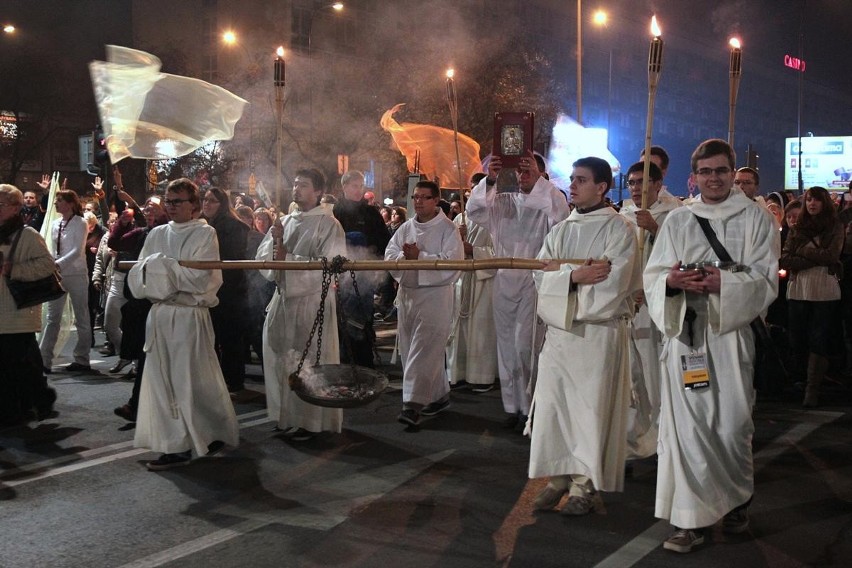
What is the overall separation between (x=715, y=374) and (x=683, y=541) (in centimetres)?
87

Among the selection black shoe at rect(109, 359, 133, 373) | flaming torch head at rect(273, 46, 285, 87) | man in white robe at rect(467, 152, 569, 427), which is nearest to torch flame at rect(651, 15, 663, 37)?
man in white robe at rect(467, 152, 569, 427)

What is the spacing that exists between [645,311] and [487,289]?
344 cm

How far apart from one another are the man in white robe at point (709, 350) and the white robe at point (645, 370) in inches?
32.4

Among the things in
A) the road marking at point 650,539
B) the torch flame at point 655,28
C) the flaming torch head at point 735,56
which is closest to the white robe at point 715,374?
the road marking at point 650,539

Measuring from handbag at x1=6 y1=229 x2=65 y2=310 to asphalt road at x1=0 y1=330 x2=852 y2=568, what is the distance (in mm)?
1049

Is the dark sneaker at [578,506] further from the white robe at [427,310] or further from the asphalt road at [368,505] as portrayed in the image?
the white robe at [427,310]

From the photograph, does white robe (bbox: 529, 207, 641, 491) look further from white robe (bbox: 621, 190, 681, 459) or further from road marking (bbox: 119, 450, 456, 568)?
road marking (bbox: 119, 450, 456, 568)

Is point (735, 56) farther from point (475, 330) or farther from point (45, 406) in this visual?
point (45, 406)

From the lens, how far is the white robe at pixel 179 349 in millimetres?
Answer: 6492

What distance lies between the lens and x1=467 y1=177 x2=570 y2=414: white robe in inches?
294

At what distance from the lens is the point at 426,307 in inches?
316

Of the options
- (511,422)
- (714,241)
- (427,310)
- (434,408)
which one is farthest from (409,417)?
(714,241)

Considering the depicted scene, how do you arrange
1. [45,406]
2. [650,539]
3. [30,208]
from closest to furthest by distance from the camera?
[650,539], [45,406], [30,208]

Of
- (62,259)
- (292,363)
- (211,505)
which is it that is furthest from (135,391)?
(62,259)
